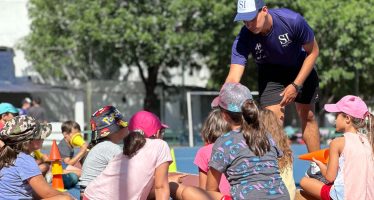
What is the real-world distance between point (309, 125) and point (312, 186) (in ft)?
3.77

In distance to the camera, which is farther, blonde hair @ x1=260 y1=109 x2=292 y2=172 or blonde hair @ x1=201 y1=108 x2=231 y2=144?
blonde hair @ x1=201 y1=108 x2=231 y2=144

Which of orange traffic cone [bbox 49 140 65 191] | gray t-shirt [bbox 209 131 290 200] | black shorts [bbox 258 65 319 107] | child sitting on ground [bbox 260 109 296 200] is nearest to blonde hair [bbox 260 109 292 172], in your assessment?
child sitting on ground [bbox 260 109 296 200]

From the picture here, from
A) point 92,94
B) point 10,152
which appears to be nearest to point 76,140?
point 10,152

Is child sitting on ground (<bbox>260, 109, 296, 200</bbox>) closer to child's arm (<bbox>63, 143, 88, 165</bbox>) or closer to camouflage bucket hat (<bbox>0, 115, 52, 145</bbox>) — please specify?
camouflage bucket hat (<bbox>0, 115, 52, 145</bbox>)

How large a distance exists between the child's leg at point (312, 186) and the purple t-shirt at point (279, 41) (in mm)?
1138

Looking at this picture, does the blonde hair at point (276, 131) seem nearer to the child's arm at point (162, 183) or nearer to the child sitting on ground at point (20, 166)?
the child's arm at point (162, 183)

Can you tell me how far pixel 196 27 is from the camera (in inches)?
1102

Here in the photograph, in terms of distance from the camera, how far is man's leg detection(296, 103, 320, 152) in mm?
7629

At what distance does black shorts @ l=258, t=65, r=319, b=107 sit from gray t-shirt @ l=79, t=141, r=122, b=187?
1.55m

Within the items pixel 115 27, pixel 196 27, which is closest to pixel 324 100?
pixel 196 27

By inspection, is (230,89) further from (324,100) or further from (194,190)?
(324,100)

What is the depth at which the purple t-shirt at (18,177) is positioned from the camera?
598 cm

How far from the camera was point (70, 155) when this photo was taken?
11211 millimetres

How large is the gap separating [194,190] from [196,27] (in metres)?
22.3
